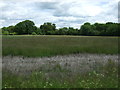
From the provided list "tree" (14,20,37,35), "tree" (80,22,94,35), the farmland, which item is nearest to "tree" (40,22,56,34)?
"tree" (14,20,37,35)

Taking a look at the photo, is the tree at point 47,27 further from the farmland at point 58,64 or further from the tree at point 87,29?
the tree at point 87,29

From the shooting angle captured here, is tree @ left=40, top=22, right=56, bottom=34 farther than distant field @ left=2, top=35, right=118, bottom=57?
No

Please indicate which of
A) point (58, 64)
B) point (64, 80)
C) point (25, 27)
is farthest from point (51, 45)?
point (64, 80)

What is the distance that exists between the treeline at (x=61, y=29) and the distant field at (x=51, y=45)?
0.41m

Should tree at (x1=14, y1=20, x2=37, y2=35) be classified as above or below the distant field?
above

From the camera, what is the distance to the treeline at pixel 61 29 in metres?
8.30

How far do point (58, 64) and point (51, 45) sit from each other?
3.19m

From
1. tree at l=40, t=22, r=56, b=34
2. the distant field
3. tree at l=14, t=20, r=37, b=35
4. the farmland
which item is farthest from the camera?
the distant field

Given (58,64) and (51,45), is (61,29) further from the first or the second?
(58,64)

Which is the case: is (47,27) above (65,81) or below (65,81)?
above

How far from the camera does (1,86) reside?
476 centimetres

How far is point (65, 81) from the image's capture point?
502cm

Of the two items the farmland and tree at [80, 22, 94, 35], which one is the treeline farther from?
the farmland

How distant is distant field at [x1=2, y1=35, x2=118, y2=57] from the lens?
29.8ft
